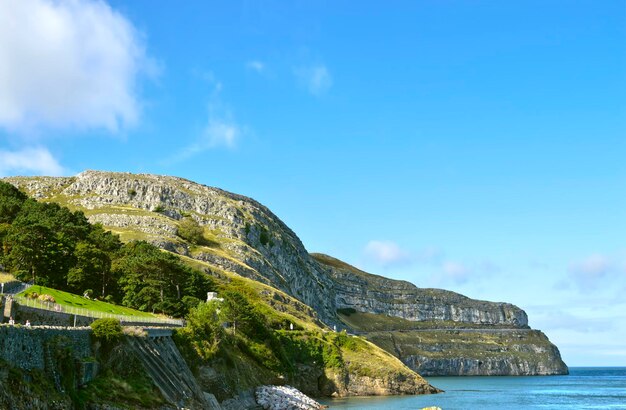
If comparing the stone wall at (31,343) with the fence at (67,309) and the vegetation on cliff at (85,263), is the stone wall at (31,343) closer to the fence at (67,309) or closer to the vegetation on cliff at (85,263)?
the fence at (67,309)

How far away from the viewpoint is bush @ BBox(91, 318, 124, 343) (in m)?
51.7

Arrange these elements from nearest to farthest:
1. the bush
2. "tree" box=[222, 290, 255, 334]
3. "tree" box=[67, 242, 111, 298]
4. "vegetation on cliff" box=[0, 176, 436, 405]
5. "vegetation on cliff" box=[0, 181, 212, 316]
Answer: the bush
"vegetation on cliff" box=[0, 176, 436, 405]
"vegetation on cliff" box=[0, 181, 212, 316]
"tree" box=[67, 242, 111, 298]
"tree" box=[222, 290, 255, 334]

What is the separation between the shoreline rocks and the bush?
146 feet

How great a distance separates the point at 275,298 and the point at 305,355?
29.9 meters

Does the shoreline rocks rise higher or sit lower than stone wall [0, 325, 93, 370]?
lower

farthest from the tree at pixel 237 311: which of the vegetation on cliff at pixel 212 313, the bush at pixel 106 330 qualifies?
the bush at pixel 106 330

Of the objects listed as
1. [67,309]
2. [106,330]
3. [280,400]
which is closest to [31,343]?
[106,330]

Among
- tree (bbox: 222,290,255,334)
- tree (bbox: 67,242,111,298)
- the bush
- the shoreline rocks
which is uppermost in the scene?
tree (bbox: 67,242,111,298)

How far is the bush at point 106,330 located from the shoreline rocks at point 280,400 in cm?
4437

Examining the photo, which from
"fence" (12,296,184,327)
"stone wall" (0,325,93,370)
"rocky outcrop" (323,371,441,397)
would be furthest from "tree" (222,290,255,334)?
"stone wall" (0,325,93,370)

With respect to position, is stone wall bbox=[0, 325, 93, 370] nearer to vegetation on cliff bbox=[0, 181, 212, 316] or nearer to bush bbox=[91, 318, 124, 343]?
bush bbox=[91, 318, 124, 343]

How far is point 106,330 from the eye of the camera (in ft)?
171

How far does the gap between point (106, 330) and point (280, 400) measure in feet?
159

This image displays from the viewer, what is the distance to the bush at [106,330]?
5169cm
